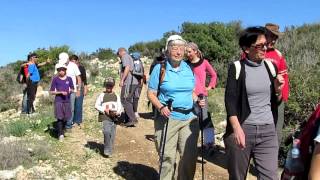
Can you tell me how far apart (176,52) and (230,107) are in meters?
1.43

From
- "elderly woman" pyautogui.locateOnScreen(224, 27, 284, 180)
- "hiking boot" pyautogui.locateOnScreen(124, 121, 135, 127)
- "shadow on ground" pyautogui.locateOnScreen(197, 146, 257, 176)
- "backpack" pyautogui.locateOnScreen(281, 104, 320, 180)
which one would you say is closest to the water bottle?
"backpack" pyautogui.locateOnScreen(281, 104, 320, 180)

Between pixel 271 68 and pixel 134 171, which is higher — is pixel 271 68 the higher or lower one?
the higher one

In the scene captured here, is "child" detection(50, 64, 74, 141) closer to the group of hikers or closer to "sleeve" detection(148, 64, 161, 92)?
the group of hikers

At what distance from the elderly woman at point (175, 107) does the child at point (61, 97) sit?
4189 mm

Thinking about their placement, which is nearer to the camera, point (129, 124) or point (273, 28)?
point (273, 28)

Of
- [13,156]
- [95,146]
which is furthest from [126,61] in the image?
[13,156]

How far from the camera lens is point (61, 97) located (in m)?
10.3

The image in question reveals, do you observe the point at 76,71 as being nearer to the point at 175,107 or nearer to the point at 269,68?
the point at 175,107

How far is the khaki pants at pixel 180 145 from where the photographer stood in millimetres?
6359

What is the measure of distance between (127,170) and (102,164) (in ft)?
1.65

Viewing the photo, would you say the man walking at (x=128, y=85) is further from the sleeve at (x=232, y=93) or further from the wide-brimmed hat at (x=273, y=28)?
the sleeve at (x=232, y=93)

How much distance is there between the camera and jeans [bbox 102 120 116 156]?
29.3 ft

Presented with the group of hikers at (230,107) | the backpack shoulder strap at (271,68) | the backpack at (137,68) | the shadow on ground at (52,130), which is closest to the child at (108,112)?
the group of hikers at (230,107)

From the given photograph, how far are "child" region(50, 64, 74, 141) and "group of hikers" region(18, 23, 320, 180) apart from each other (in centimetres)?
153
